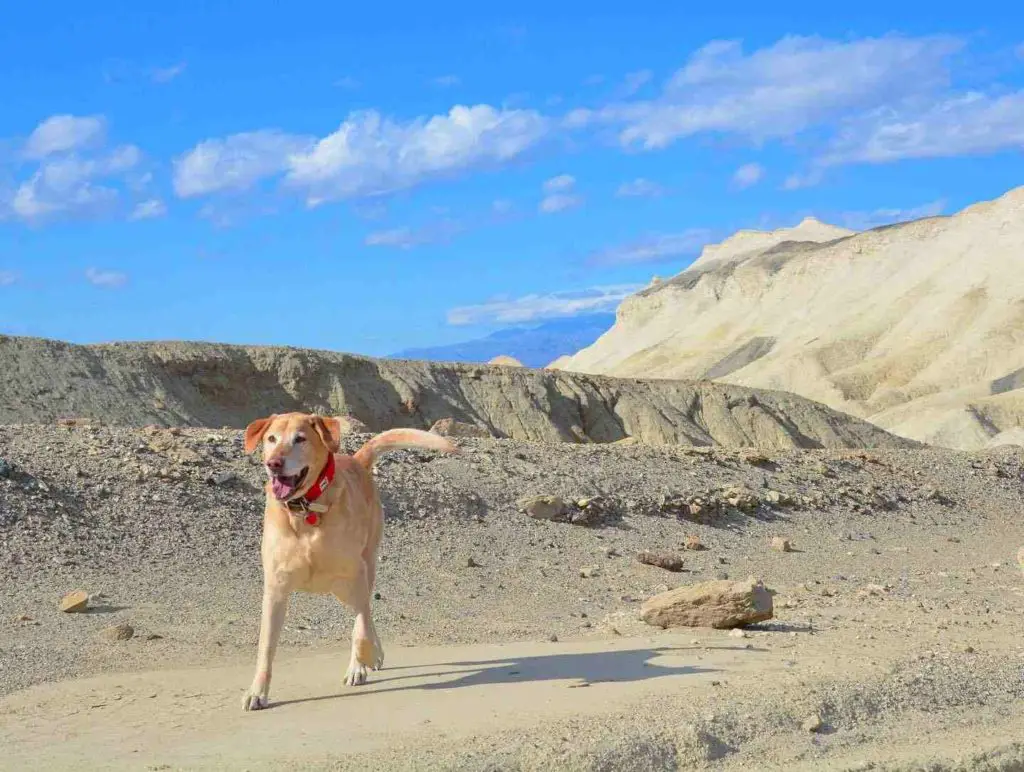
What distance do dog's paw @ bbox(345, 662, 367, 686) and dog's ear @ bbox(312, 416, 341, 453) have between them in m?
1.72

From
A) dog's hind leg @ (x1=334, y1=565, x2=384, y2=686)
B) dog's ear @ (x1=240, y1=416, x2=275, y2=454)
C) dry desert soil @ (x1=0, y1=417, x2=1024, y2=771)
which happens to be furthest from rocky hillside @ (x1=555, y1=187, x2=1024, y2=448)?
dog's ear @ (x1=240, y1=416, x2=275, y2=454)

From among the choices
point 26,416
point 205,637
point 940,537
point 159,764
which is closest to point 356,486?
point 159,764

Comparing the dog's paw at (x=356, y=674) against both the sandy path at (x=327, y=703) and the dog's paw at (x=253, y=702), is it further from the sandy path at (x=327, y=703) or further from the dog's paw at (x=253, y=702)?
the dog's paw at (x=253, y=702)

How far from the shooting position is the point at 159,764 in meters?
6.68

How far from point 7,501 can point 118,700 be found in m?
6.30

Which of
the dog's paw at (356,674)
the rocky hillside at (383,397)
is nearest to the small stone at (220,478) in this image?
the dog's paw at (356,674)

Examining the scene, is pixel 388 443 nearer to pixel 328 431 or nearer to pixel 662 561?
pixel 328 431

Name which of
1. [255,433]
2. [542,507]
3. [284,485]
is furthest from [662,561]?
[284,485]

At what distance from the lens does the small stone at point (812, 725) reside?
7582mm

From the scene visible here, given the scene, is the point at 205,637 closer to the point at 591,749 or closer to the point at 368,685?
the point at 368,685

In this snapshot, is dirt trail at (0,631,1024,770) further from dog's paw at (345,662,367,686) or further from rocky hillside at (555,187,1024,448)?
rocky hillside at (555,187,1024,448)

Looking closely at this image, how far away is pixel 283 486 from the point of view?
7266 millimetres

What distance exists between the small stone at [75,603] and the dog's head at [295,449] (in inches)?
198

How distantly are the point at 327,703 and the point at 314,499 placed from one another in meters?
1.42
